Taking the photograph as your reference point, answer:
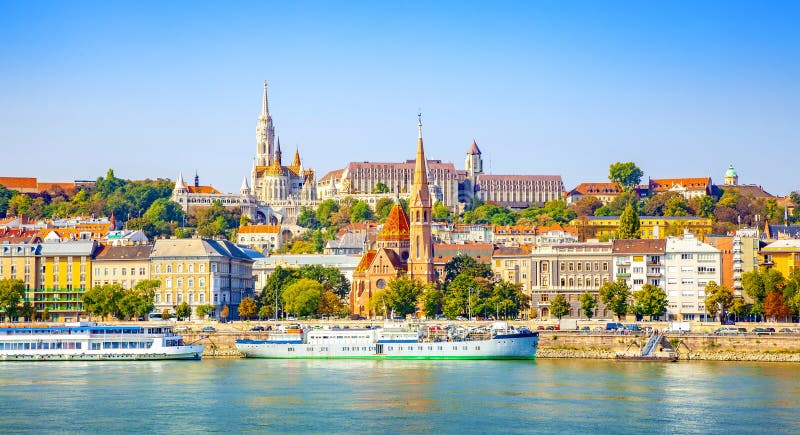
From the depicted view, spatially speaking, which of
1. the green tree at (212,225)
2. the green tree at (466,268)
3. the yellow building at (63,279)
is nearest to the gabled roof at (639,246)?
the green tree at (466,268)

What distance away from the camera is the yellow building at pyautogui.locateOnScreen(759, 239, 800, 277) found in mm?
111000

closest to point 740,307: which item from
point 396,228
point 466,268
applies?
point 466,268

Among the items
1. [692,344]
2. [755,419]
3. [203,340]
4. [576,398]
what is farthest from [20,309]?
[755,419]

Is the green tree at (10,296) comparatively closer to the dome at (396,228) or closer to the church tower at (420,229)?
the church tower at (420,229)

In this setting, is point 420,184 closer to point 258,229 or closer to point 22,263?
point 22,263

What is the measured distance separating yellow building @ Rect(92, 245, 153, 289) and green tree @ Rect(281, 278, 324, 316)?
1096 cm

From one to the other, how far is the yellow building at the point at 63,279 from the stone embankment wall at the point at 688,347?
25.7 metres

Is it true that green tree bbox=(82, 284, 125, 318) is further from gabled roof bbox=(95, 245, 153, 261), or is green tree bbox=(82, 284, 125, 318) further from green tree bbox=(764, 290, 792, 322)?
green tree bbox=(764, 290, 792, 322)

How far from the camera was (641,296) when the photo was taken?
3989 inches

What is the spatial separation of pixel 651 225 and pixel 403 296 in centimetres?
5660

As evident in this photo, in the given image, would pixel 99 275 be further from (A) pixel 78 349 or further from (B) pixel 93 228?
(B) pixel 93 228

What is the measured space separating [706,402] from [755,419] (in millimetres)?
4758

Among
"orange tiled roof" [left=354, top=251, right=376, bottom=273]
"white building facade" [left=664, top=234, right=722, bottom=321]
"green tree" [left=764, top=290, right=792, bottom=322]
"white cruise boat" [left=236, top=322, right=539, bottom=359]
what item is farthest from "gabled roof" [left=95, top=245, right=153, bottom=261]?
"green tree" [left=764, top=290, right=792, bottom=322]

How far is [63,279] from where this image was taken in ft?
381
